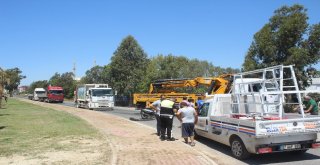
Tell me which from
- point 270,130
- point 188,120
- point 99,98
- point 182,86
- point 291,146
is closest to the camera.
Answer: point 270,130

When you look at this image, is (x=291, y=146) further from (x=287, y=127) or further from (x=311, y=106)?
(x=311, y=106)

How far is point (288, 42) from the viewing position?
31.5 m

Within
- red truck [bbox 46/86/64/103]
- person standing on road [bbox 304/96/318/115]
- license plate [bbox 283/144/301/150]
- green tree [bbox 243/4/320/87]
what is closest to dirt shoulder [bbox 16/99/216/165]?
license plate [bbox 283/144/301/150]

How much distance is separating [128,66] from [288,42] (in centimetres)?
2623

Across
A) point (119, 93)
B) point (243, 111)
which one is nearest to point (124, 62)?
point (119, 93)

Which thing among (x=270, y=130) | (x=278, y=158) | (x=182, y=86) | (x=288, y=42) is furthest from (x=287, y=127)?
(x=288, y=42)

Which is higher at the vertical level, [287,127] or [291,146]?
[287,127]

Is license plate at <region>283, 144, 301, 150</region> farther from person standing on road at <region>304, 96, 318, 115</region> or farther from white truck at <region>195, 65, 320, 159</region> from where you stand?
person standing on road at <region>304, 96, 318, 115</region>

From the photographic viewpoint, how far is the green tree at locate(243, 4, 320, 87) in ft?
101

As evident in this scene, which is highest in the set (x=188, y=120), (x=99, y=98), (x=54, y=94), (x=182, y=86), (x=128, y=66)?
(x=128, y=66)

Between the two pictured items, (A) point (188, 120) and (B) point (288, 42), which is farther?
(B) point (288, 42)

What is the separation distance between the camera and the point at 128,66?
53156 millimetres

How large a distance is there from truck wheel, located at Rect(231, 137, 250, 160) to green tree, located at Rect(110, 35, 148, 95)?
41.3m

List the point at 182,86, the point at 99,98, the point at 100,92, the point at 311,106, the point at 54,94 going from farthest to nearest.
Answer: the point at 54,94 → the point at 100,92 → the point at 99,98 → the point at 182,86 → the point at 311,106
